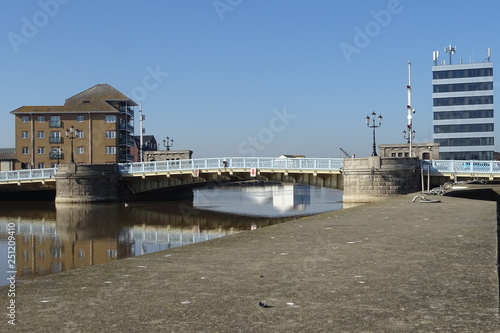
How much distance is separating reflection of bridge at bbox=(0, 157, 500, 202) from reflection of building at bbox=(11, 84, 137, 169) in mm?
22860

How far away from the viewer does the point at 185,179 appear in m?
48.8

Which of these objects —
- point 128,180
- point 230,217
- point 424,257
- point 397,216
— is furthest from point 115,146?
point 424,257

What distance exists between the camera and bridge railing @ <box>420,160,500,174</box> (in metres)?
36.7

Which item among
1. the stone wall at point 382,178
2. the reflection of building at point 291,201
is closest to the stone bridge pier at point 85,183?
the reflection of building at point 291,201

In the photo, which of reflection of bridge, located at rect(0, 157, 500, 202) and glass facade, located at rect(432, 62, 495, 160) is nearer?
reflection of bridge, located at rect(0, 157, 500, 202)

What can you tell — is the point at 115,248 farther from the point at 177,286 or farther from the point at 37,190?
the point at 37,190

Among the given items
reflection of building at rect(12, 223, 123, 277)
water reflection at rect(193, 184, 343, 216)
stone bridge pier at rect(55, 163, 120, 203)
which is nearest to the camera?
reflection of building at rect(12, 223, 123, 277)

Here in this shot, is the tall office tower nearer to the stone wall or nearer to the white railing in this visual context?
the white railing

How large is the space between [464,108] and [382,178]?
67667 mm

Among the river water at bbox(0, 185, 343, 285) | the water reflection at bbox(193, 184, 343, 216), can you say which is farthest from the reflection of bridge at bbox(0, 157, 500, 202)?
the river water at bbox(0, 185, 343, 285)

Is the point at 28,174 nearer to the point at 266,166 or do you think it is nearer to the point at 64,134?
the point at 266,166

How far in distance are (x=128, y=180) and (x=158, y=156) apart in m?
46.0

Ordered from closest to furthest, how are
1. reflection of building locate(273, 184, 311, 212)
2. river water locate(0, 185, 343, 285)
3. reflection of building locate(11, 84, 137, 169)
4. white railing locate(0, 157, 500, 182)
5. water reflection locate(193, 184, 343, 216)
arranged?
river water locate(0, 185, 343, 285) < white railing locate(0, 157, 500, 182) < water reflection locate(193, 184, 343, 216) < reflection of building locate(273, 184, 311, 212) < reflection of building locate(11, 84, 137, 169)

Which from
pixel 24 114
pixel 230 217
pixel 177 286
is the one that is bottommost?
pixel 230 217
